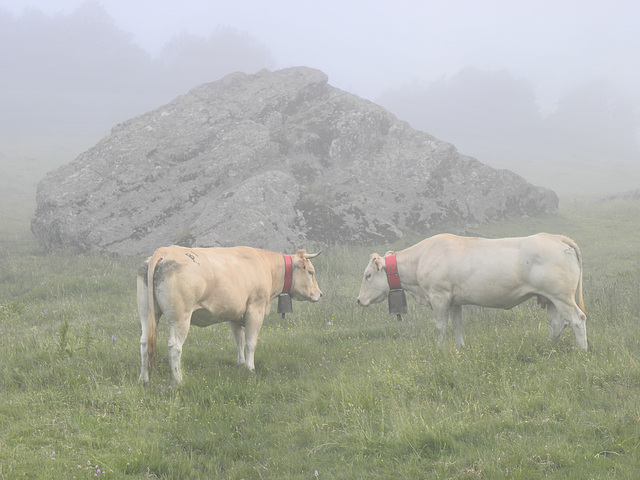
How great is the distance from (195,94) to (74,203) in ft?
27.5

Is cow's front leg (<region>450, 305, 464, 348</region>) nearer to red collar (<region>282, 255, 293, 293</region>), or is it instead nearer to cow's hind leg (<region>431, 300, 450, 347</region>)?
cow's hind leg (<region>431, 300, 450, 347</region>)

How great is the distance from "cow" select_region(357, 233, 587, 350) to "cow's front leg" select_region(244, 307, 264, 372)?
273cm

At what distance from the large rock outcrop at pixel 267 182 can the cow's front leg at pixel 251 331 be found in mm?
7346

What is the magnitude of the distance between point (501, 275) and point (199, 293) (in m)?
4.35

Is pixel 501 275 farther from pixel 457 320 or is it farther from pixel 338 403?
pixel 338 403

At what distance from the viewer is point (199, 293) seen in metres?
6.72

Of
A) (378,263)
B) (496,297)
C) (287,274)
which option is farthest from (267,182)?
(496,297)

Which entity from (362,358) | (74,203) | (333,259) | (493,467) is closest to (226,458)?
(493,467)

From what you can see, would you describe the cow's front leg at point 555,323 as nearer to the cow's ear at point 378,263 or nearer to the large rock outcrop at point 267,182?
the cow's ear at point 378,263

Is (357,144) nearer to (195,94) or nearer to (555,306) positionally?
(195,94)

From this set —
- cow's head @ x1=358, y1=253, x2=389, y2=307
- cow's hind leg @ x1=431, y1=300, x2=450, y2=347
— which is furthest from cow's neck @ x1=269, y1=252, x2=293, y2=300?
cow's hind leg @ x1=431, y1=300, x2=450, y2=347

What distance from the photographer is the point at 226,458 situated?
4965mm

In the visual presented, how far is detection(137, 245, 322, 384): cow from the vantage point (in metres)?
6.54

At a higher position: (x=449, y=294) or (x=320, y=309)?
(x=449, y=294)
